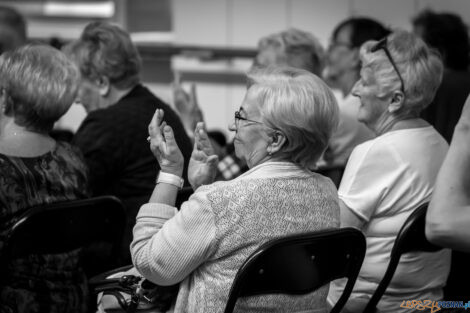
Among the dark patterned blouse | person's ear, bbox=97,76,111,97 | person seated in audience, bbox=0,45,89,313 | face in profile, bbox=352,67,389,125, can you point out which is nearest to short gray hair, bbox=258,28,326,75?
person's ear, bbox=97,76,111,97

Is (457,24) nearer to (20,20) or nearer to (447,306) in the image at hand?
(447,306)

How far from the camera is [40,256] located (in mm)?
2227

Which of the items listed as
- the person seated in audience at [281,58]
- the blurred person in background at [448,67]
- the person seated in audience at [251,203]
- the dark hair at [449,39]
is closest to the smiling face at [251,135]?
the person seated in audience at [251,203]

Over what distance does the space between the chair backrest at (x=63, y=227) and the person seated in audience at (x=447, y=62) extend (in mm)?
2138

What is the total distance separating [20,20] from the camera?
14.8 ft

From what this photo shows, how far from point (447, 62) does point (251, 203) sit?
2.67 m

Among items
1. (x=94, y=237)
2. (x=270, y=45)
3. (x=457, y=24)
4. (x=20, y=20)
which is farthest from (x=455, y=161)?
(x=20, y=20)

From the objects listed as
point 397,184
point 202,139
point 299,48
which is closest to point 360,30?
point 299,48

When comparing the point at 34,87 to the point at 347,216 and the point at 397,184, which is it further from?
the point at 397,184

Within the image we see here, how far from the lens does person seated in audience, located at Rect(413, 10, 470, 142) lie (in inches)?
149

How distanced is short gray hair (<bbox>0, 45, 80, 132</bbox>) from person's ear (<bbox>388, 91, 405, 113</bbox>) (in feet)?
3.67

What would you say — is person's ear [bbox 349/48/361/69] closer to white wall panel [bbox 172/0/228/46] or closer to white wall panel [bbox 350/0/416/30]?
white wall panel [bbox 350/0/416/30]

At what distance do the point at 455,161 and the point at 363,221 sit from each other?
82 centimetres

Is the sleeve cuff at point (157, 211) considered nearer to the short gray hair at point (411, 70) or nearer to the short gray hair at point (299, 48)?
the short gray hair at point (411, 70)
